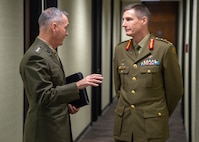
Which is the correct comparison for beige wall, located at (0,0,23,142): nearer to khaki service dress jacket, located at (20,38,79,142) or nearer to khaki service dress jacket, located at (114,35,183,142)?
khaki service dress jacket, located at (20,38,79,142)

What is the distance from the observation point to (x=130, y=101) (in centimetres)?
227

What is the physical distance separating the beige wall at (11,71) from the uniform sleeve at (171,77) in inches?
40.9

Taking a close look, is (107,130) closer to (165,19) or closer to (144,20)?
(144,20)

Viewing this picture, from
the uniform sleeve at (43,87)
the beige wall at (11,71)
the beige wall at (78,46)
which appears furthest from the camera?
the beige wall at (78,46)

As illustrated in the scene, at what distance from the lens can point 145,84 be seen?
2244 mm

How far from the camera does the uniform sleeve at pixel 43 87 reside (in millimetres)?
1904

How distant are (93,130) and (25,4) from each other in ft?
8.64

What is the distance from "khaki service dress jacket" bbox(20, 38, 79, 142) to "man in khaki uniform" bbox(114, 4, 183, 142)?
388 mm

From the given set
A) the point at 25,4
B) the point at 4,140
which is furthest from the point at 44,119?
the point at 25,4

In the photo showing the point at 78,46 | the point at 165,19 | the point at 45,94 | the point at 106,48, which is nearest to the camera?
the point at 45,94

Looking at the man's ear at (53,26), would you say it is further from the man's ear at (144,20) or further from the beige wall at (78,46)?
the beige wall at (78,46)

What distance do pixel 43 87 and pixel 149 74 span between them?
0.65m

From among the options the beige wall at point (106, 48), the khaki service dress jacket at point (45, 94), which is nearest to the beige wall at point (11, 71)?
the khaki service dress jacket at point (45, 94)

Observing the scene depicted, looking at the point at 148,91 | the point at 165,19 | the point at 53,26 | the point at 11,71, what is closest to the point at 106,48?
the point at 165,19
